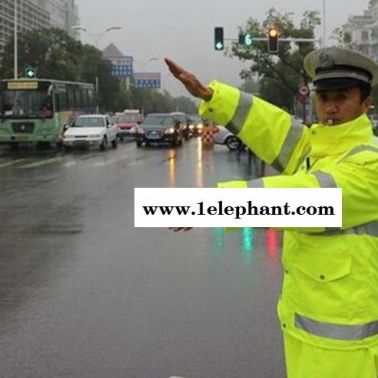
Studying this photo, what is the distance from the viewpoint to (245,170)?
835 inches

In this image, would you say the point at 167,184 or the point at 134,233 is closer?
the point at 134,233

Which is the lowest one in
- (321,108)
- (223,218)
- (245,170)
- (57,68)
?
(245,170)

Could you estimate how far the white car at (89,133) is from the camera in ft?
103

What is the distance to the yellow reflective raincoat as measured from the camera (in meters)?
2.21

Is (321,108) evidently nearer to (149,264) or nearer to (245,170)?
(149,264)

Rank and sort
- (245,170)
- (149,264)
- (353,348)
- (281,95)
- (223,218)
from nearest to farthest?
(223,218) → (353,348) → (149,264) → (245,170) → (281,95)

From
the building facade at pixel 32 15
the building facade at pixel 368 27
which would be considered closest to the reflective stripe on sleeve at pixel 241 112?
the building facade at pixel 32 15

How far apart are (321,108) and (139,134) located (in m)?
33.9

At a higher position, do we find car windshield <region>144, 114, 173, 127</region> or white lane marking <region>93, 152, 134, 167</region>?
car windshield <region>144, 114, 173, 127</region>

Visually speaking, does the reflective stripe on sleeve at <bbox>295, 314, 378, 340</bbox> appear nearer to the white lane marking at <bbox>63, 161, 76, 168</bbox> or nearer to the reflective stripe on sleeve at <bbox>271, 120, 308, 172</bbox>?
the reflective stripe on sleeve at <bbox>271, 120, 308, 172</bbox>

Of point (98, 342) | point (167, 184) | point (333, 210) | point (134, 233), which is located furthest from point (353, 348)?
point (167, 184)

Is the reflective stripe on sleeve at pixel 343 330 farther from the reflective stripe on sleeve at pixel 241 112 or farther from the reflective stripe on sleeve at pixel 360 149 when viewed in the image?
the reflective stripe on sleeve at pixel 241 112

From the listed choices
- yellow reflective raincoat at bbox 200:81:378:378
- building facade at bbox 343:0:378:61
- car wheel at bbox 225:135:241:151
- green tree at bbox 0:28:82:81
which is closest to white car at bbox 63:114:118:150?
car wheel at bbox 225:135:241:151

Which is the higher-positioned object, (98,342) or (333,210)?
(333,210)
